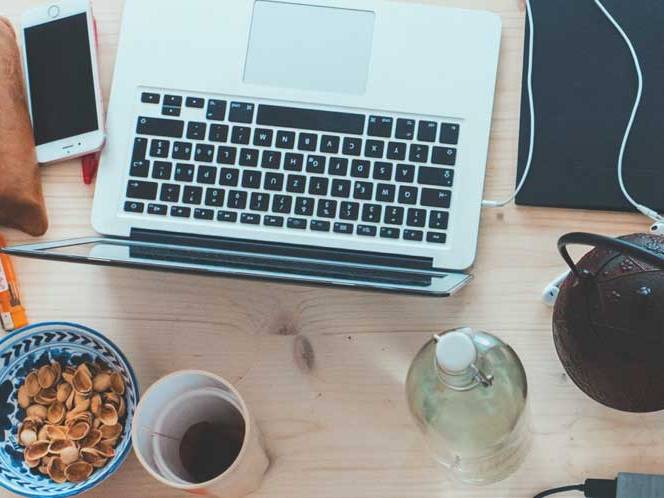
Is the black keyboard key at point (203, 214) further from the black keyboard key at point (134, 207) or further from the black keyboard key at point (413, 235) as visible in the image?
the black keyboard key at point (413, 235)

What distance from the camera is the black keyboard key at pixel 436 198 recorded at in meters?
0.70

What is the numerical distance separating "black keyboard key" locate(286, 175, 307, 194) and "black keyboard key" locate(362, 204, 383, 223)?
6cm

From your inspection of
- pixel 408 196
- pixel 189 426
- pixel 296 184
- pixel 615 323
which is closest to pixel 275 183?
pixel 296 184

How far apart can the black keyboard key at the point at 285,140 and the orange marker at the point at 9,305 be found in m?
0.29

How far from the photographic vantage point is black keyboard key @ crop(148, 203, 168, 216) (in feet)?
2.35

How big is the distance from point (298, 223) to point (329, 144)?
8cm

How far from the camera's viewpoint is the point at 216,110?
0.73 meters

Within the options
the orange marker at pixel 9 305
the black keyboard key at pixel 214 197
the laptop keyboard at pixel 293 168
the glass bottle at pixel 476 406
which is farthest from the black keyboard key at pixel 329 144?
the orange marker at pixel 9 305

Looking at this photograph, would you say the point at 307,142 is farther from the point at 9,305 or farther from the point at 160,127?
the point at 9,305

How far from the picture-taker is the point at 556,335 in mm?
580

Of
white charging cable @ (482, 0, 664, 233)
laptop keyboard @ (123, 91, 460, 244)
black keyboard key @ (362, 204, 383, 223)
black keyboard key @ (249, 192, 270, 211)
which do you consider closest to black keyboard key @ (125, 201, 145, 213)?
laptop keyboard @ (123, 91, 460, 244)

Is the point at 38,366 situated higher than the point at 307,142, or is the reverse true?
the point at 307,142

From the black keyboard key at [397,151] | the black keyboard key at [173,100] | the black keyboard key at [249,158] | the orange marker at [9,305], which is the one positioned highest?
the black keyboard key at [397,151]

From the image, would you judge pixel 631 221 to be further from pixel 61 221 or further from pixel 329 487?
pixel 61 221
